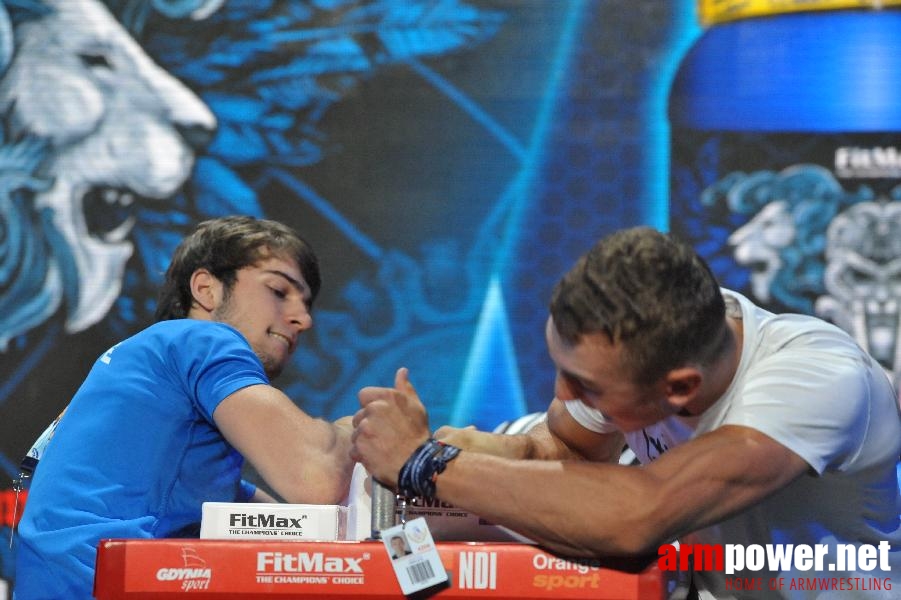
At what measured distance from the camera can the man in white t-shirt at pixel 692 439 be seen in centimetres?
141

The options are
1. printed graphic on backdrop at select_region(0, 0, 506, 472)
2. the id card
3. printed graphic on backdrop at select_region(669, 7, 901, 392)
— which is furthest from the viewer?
printed graphic on backdrop at select_region(0, 0, 506, 472)

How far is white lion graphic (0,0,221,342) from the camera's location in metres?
3.37

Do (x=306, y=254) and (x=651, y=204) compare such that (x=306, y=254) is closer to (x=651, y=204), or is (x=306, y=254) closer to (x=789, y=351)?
(x=789, y=351)

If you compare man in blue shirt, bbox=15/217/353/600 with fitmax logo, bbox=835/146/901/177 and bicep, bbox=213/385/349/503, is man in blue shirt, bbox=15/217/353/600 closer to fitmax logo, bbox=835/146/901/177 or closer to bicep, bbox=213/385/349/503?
bicep, bbox=213/385/349/503

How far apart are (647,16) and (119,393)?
226 centimetres

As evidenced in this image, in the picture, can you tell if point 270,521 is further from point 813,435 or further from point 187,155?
point 187,155

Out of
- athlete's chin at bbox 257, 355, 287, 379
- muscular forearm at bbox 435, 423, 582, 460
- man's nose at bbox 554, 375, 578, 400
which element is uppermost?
man's nose at bbox 554, 375, 578, 400

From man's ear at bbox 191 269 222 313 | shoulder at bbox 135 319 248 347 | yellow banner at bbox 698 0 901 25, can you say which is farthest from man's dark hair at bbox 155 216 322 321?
yellow banner at bbox 698 0 901 25

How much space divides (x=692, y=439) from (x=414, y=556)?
1.43 ft

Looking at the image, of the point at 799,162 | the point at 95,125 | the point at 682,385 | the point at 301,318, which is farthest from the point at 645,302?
the point at 95,125

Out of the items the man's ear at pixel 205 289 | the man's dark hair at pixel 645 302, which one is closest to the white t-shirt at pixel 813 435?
the man's dark hair at pixel 645 302

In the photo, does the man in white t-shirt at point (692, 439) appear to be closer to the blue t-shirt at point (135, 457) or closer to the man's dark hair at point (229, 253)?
the blue t-shirt at point (135, 457)

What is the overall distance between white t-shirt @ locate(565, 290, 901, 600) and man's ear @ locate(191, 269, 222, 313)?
1.01m

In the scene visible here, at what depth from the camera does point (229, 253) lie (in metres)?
2.27
